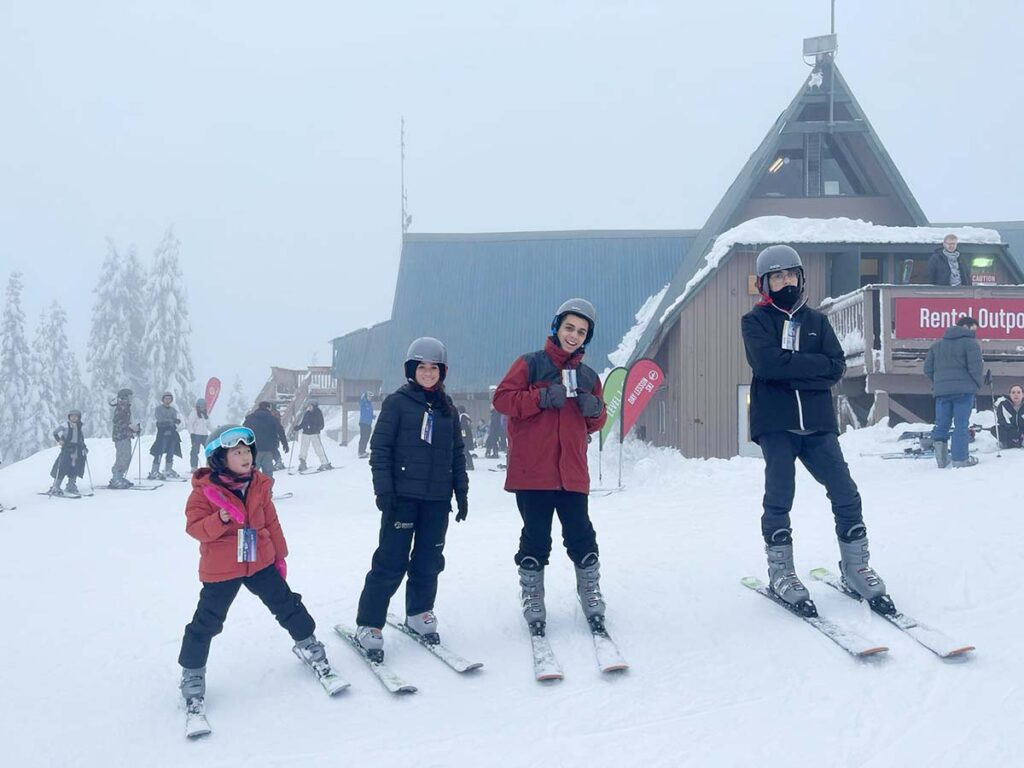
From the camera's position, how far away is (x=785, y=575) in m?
5.19

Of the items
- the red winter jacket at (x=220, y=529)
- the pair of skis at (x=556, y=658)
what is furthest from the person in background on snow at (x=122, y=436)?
the pair of skis at (x=556, y=658)

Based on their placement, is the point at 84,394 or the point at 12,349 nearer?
the point at 12,349

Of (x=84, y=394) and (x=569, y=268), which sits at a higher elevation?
(x=569, y=268)

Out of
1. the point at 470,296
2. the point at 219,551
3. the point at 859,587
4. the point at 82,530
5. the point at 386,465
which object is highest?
the point at 470,296

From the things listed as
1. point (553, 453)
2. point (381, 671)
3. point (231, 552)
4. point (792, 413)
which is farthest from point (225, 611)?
point (792, 413)

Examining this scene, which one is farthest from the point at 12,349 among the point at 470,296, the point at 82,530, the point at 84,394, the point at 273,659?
the point at 273,659

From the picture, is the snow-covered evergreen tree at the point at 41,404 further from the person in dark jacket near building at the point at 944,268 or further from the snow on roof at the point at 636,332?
the person in dark jacket near building at the point at 944,268

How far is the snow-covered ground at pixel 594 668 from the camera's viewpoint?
387cm

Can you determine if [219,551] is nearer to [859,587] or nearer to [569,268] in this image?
[859,587]

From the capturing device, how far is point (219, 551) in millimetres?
4578

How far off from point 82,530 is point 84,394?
4728 centimetres

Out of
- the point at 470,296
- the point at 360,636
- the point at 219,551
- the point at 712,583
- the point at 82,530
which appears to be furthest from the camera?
the point at 470,296

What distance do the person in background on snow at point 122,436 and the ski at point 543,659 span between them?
13.9 meters

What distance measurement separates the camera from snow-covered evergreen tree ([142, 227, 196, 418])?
162ft
